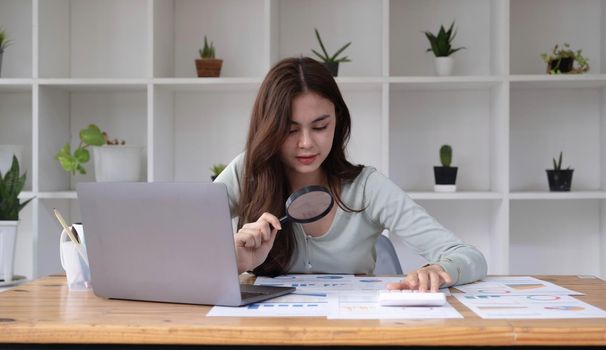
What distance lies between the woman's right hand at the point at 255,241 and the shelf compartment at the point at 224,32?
70.9 inches

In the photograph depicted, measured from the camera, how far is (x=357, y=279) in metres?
1.72

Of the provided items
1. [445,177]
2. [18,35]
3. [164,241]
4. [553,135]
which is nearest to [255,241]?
[164,241]

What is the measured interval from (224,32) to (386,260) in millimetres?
1551

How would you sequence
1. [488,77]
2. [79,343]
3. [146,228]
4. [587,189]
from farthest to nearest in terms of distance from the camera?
[587,189], [488,77], [146,228], [79,343]

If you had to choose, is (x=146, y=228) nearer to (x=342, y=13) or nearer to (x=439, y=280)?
(x=439, y=280)

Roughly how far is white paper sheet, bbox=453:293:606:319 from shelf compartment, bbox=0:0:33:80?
2642 mm

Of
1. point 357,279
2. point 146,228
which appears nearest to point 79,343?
point 146,228

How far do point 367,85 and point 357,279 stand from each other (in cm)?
151

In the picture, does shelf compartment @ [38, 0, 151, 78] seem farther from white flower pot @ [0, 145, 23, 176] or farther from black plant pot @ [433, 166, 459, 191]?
black plant pot @ [433, 166, 459, 191]

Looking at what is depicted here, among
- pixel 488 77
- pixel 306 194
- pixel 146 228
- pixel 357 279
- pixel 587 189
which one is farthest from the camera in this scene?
pixel 587 189

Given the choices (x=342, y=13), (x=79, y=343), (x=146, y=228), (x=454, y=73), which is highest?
(x=342, y=13)

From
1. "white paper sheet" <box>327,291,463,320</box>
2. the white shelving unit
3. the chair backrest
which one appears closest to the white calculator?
"white paper sheet" <box>327,291,463,320</box>

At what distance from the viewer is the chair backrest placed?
229cm

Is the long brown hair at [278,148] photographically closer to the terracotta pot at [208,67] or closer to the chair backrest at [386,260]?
the chair backrest at [386,260]
